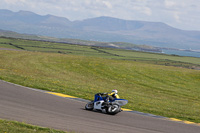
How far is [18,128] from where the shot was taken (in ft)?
38.8

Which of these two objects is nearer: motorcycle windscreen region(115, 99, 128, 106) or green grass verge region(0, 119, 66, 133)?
green grass verge region(0, 119, 66, 133)

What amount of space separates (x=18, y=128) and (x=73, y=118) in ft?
13.3

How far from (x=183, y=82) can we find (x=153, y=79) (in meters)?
5.77

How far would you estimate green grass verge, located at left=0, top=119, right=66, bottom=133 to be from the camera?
11477mm

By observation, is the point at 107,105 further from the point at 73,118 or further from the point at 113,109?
the point at 73,118

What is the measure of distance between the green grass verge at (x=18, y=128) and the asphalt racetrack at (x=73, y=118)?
873 millimetres

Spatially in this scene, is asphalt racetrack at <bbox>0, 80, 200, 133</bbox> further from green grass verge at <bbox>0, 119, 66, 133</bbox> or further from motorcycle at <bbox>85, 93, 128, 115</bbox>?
green grass verge at <bbox>0, 119, 66, 133</bbox>

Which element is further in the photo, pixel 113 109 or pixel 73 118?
pixel 113 109

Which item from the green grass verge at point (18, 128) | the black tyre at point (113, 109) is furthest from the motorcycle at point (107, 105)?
the green grass verge at point (18, 128)

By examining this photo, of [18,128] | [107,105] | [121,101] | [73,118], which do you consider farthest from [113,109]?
[18,128]

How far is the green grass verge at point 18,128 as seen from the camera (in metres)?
11.5

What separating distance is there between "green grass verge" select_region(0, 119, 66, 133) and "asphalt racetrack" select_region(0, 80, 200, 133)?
2.86ft

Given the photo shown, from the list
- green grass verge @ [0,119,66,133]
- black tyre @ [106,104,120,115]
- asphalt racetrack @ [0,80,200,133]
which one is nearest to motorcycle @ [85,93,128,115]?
black tyre @ [106,104,120,115]

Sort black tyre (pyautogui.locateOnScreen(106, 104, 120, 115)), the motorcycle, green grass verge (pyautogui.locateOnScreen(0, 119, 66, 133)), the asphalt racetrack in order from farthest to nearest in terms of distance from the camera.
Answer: the motorcycle < black tyre (pyautogui.locateOnScreen(106, 104, 120, 115)) < the asphalt racetrack < green grass verge (pyautogui.locateOnScreen(0, 119, 66, 133))
